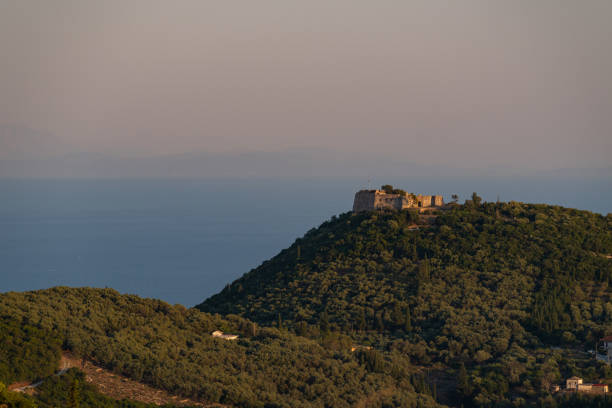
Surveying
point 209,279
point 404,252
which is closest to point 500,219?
point 404,252

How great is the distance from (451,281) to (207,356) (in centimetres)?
2374

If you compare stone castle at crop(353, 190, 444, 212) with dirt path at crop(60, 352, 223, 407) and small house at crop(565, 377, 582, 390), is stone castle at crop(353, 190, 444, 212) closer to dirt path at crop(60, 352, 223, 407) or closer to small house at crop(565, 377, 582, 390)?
small house at crop(565, 377, 582, 390)

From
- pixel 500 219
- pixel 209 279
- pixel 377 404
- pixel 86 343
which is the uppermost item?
pixel 500 219

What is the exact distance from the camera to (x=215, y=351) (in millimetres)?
40062

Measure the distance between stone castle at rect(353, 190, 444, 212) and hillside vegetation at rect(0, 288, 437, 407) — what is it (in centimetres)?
2449

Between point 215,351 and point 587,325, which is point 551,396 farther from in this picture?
point 215,351

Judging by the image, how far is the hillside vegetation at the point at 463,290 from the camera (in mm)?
46906

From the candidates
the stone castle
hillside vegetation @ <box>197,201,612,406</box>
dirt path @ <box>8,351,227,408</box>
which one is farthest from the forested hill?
dirt path @ <box>8,351,227,408</box>

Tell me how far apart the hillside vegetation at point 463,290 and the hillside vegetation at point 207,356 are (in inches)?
191

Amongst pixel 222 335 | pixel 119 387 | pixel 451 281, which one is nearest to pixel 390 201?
pixel 451 281

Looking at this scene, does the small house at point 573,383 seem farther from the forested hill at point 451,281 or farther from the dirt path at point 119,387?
the dirt path at point 119,387

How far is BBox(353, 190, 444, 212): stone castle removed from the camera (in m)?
69.3

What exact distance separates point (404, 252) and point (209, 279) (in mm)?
77377

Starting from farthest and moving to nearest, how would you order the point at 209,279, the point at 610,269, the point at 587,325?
the point at 209,279, the point at 610,269, the point at 587,325
